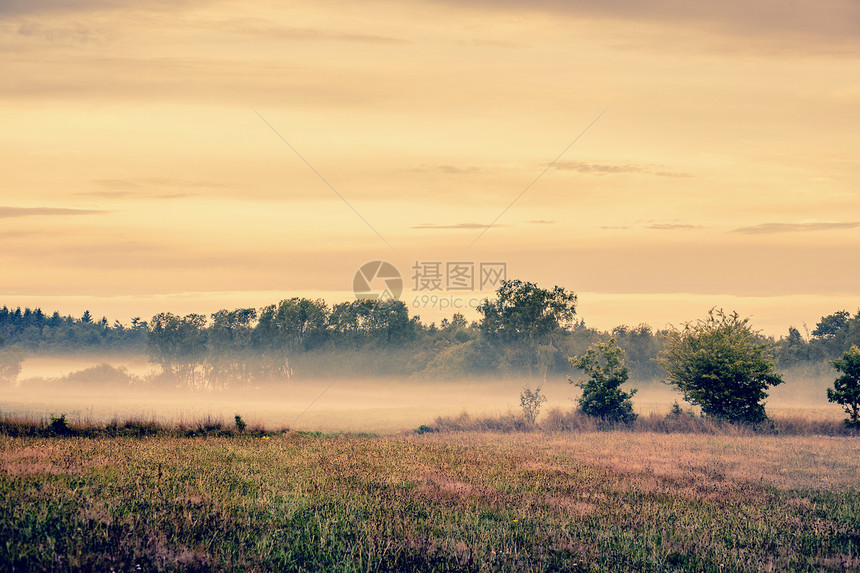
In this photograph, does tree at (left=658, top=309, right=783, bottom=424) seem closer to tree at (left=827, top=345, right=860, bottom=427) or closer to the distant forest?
tree at (left=827, top=345, right=860, bottom=427)

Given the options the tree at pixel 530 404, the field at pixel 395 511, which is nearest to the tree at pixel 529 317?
the tree at pixel 530 404

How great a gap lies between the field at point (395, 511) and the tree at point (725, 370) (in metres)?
14.7

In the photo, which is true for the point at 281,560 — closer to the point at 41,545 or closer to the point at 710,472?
the point at 41,545

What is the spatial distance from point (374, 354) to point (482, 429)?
65876 mm

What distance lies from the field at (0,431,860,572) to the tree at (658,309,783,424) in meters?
14.7

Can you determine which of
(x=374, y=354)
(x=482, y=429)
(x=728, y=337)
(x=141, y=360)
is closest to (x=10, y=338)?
(x=141, y=360)

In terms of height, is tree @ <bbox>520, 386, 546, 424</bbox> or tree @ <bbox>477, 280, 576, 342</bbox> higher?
tree @ <bbox>477, 280, 576, 342</bbox>

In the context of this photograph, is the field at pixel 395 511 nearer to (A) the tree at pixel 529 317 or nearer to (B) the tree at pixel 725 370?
(B) the tree at pixel 725 370

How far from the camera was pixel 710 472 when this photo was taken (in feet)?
61.3

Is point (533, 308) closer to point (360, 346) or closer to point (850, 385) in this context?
point (360, 346)

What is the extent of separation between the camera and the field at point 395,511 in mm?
8844

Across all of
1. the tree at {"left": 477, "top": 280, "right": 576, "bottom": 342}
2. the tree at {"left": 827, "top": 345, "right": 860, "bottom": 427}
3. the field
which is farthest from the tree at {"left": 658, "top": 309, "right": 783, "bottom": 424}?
the tree at {"left": 477, "top": 280, "right": 576, "bottom": 342}

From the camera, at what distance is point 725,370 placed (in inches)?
1336

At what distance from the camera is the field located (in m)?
8.84
